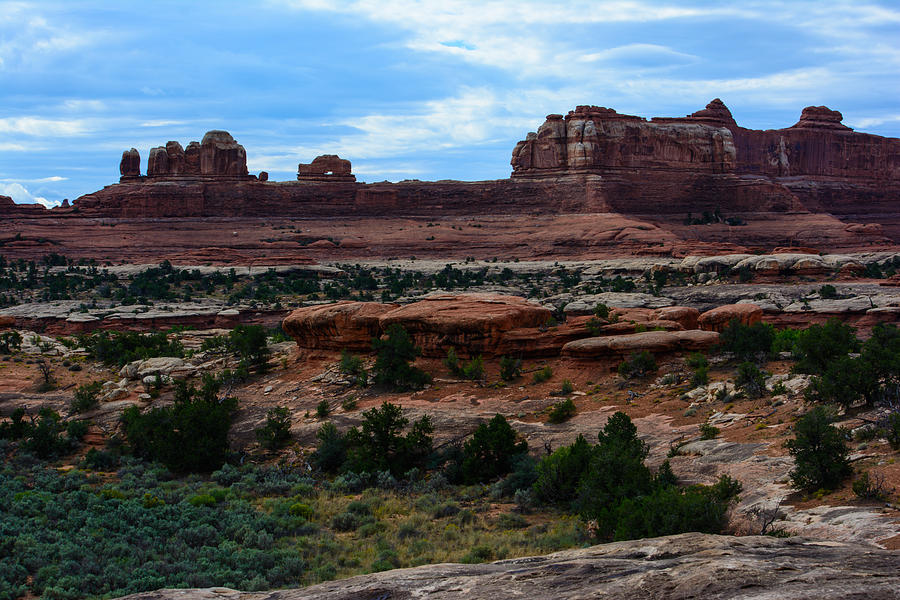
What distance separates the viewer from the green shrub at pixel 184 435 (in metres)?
17.5

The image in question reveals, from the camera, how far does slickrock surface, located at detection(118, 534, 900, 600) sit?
505 cm

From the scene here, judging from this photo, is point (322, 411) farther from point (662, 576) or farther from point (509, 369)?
point (662, 576)

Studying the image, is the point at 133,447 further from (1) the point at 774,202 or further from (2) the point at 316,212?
(1) the point at 774,202

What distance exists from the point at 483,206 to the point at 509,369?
62406 mm

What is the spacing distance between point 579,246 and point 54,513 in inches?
2308

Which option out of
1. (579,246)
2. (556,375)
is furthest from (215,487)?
(579,246)

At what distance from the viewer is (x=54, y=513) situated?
12.8m

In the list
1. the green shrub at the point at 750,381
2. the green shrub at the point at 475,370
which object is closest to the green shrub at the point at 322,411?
the green shrub at the point at 475,370

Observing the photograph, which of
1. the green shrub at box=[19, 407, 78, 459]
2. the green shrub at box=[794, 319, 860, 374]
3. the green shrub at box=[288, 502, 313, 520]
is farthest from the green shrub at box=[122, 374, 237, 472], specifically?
the green shrub at box=[794, 319, 860, 374]

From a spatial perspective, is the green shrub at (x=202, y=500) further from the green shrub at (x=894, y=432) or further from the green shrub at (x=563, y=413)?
the green shrub at (x=894, y=432)

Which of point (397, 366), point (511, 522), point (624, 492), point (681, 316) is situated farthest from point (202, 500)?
point (681, 316)

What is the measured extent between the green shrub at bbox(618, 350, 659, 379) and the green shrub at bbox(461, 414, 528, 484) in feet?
16.4

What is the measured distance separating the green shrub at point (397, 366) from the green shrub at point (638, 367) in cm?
524

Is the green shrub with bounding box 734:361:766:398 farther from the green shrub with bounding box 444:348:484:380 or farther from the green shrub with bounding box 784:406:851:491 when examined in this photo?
the green shrub with bounding box 444:348:484:380
